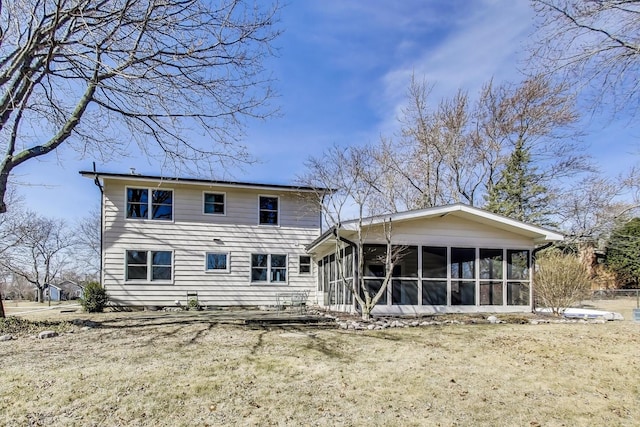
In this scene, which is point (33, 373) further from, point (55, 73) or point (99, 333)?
point (55, 73)

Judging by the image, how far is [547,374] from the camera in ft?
18.1

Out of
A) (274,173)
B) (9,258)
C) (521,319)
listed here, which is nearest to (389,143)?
(274,173)

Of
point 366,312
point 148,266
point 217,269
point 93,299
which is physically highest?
point 148,266

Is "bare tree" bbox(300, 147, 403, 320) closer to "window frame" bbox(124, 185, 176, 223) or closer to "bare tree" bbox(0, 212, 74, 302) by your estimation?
"window frame" bbox(124, 185, 176, 223)

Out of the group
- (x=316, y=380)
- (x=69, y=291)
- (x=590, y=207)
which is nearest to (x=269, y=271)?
(x=316, y=380)

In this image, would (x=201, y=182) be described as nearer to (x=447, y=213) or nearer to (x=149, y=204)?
(x=149, y=204)

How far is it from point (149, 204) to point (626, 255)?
1013 inches

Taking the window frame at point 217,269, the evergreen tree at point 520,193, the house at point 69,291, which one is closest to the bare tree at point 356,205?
the window frame at point 217,269

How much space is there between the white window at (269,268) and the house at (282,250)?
0.04 meters

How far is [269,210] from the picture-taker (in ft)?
52.4

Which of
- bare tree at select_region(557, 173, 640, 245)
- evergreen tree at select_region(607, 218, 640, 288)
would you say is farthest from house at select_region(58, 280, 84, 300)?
evergreen tree at select_region(607, 218, 640, 288)

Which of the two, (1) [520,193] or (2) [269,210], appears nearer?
(2) [269,210]

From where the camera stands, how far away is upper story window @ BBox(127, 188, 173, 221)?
1467 centimetres

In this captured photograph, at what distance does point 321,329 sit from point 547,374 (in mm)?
4557
